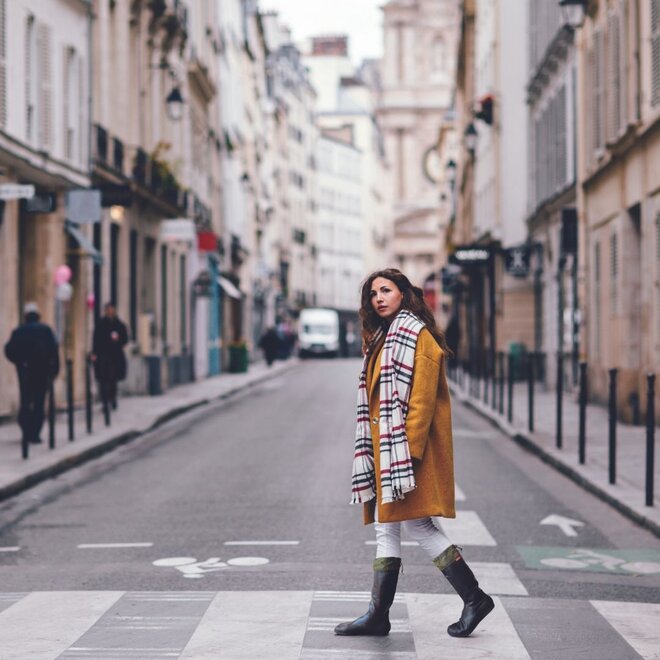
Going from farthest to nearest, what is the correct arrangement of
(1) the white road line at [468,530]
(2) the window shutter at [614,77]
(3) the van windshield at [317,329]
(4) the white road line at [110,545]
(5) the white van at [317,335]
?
(3) the van windshield at [317,329] < (5) the white van at [317,335] < (2) the window shutter at [614,77] < (1) the white road line at [468,530] < (4) the white road line at [110,545]

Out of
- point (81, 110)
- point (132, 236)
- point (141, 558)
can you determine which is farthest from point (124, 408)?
point (141, 558)

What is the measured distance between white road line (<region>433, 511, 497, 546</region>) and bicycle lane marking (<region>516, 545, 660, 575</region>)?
0.37 m

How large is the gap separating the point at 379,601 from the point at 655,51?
14.6m

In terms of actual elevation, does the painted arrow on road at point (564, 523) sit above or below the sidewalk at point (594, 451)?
below

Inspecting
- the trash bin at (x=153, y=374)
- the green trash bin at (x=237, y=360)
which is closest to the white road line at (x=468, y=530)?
the trash bin at (x=153, y=374)

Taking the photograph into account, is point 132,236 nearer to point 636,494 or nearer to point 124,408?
point 124,408

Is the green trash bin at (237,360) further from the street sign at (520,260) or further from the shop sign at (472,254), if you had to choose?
the street sign at (520,260)

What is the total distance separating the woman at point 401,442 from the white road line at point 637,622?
689 mm

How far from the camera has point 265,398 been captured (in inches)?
1289

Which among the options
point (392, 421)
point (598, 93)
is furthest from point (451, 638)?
point (598, 93)

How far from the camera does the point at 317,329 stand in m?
82.4

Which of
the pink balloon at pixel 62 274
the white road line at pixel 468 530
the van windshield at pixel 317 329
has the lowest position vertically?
the white road line at pixel 468 530

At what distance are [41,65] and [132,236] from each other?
9.36 meters

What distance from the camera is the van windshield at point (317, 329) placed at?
82.2 meters
